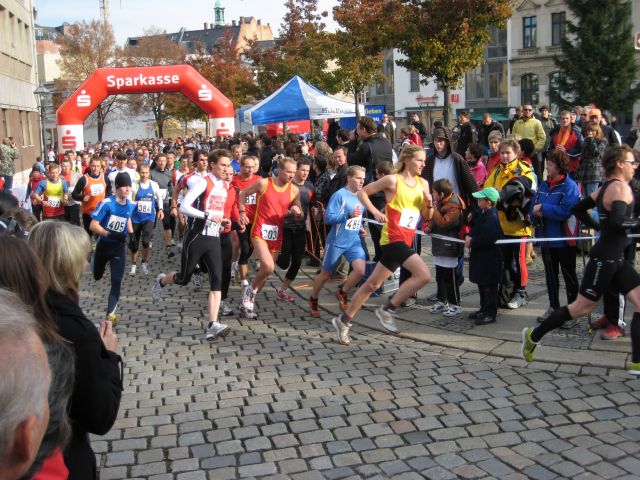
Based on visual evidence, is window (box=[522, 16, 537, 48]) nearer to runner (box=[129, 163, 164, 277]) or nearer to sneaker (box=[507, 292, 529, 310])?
runner (box=[129, 163, 164, 277])

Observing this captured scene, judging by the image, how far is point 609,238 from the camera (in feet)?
18.7

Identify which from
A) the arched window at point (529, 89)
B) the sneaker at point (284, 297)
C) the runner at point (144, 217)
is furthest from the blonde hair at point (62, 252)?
the arched window at point (529, 89)

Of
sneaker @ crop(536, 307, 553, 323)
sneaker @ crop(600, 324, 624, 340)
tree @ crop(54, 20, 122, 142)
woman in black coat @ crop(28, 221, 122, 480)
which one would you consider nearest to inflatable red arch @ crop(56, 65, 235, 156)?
sneaker @ crop(536, 307, 553, 323)

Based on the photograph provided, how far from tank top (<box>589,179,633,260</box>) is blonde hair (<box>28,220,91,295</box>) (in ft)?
13.2

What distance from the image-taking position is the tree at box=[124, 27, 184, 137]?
60156 mm

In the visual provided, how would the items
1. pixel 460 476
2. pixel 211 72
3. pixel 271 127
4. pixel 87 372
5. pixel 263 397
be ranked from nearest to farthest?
pixel 87 372, pixel 460 476, pixel 263 397, pixel 271 127, pixel 211 72

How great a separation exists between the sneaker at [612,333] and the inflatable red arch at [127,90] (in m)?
18.3

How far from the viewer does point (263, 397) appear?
559 centimetres

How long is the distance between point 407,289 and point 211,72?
48.4 metres

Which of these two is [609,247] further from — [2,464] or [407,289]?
[2,464]

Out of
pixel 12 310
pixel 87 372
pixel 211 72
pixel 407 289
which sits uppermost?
pixel 211 72

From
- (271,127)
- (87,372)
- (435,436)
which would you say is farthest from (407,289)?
(271,127)

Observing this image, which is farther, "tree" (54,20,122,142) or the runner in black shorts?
"tree" (54,20,122,142)

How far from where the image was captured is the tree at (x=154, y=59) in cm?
6016
